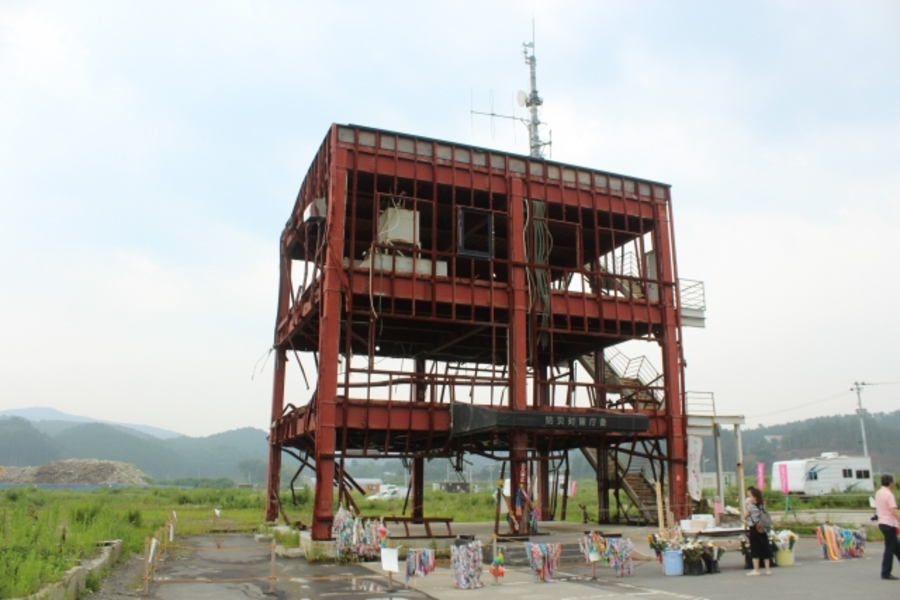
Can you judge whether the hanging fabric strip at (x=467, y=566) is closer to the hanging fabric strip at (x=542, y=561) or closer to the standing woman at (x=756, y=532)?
the hanging fabric strip at (x=542, y=561)

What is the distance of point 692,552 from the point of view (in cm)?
1759

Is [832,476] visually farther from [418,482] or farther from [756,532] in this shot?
[756,532]

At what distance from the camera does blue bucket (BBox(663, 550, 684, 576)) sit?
17.7 meters

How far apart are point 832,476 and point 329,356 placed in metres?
45.0

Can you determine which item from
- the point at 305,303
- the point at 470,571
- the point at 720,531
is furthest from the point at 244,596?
the point at 305,303

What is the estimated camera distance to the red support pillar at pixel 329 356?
78.6ft

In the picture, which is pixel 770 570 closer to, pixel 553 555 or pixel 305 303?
pixel 553 555

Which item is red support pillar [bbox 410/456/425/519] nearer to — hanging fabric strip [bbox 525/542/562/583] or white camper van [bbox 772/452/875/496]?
hanging fabric strip [bbox 525/542/562/583]

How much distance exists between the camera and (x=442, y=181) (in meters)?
28.5

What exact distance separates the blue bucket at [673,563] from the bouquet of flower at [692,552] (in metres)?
0.16

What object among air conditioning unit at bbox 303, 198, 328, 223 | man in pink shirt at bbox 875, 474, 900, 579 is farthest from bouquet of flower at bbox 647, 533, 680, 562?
air conditioning unit at bbox 303, 198, 328, 223

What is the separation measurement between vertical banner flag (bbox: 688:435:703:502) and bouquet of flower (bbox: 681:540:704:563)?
13313 mm

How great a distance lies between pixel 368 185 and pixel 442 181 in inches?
128

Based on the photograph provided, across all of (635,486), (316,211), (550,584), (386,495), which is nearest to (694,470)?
(635,486)
